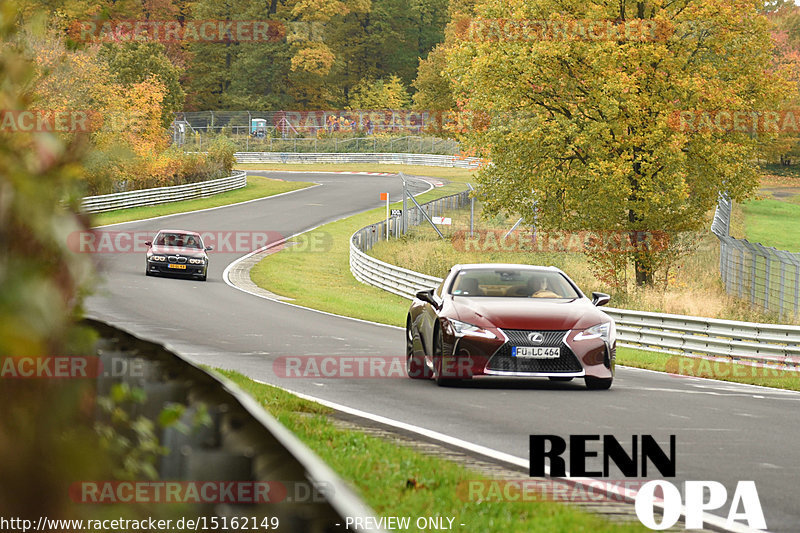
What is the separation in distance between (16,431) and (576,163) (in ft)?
95.1

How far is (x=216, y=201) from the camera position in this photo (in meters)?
60.7

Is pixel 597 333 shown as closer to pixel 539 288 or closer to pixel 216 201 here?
pixel 539 288

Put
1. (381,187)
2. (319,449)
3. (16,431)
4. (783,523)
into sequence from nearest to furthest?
(16,431) → (783,523) → (319,449) → (381,187)

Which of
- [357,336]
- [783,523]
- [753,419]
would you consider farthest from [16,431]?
[357,336]

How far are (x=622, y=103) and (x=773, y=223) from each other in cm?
4212

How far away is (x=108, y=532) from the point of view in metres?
2.35

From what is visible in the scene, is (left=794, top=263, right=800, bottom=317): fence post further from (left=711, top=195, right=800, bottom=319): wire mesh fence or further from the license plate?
the license plate

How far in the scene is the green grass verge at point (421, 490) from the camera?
6.00 m

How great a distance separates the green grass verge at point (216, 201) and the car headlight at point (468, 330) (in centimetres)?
3215

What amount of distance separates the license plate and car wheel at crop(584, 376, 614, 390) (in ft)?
2.56

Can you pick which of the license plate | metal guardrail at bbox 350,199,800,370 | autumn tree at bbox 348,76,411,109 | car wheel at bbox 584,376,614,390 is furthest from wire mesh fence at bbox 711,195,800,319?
autumn tree at bbox 348,76,411,109

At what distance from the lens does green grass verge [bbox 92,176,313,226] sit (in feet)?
171

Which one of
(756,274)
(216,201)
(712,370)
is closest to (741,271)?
(756,274)

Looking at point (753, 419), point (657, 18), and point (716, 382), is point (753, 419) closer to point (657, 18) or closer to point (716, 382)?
point (716, 382)
